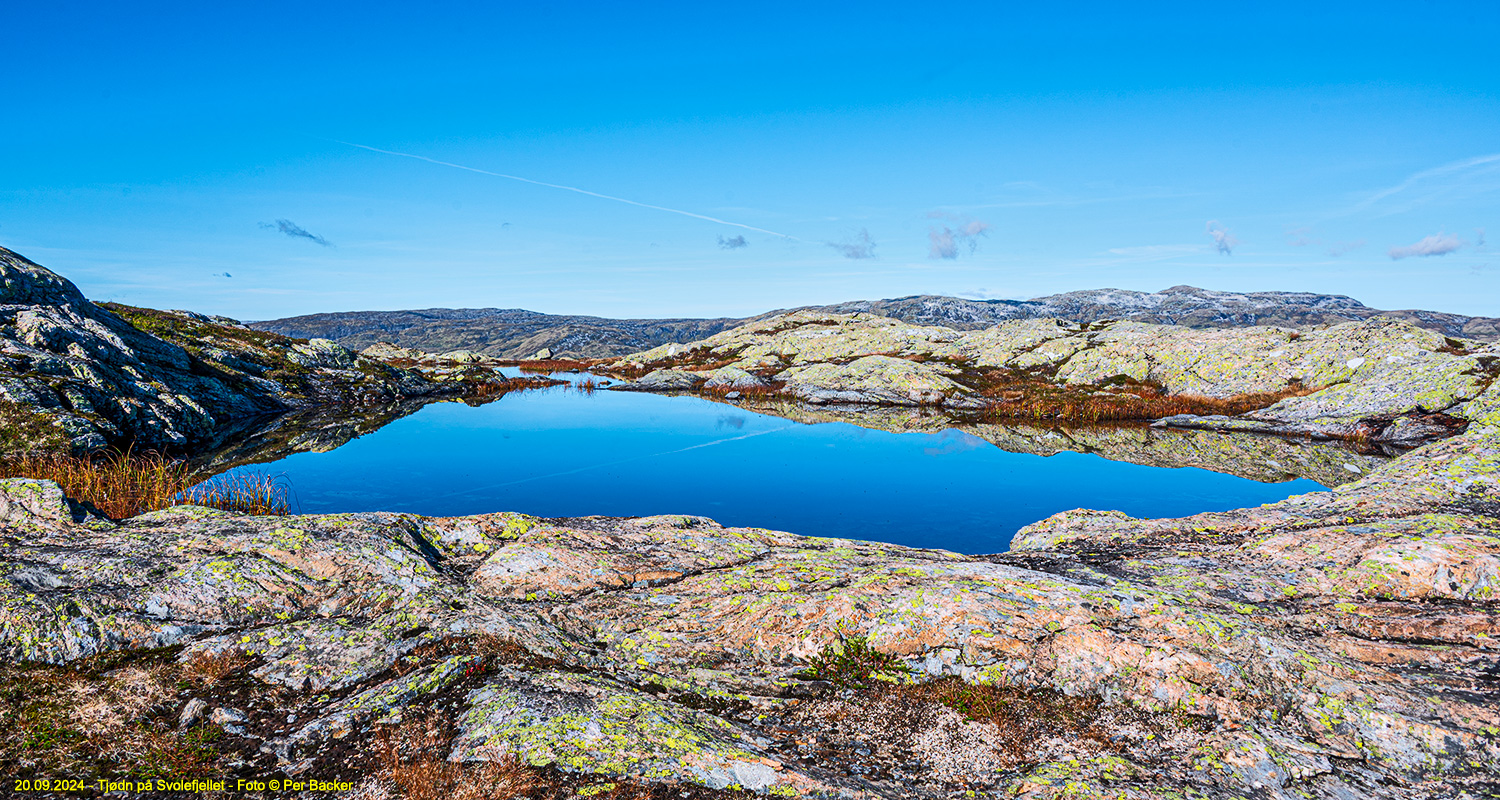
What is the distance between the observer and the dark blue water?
81.9 feet

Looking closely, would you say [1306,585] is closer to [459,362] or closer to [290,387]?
[290,387]

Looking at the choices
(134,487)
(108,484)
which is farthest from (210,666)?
(134,487)

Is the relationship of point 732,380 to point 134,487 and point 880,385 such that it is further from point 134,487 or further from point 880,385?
point 134,487

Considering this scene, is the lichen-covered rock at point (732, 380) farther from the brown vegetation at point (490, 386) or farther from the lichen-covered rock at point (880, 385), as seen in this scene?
the brown vegetation at point (490, 386)

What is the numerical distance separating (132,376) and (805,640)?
46174 mm

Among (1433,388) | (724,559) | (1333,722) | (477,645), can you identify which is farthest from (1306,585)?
(1433,388)

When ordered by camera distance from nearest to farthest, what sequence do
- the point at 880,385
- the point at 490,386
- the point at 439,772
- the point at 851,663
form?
the point at 439,772, the point at 851,663, the point at 880,385, the point at 490,386

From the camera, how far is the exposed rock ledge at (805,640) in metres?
7.31

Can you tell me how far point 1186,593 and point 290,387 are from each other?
213ft

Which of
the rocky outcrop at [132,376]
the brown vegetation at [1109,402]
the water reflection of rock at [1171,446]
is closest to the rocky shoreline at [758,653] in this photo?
the water reflection of rock at [1171,446]

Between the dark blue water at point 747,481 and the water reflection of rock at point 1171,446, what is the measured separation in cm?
219

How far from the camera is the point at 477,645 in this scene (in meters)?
9.23

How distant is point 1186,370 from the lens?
2467 inches

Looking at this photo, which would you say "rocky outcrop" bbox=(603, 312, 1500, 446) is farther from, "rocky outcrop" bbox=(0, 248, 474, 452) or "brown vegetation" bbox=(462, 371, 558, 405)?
"rocky outcrop" bbox=(0, 248, 474, 452)
